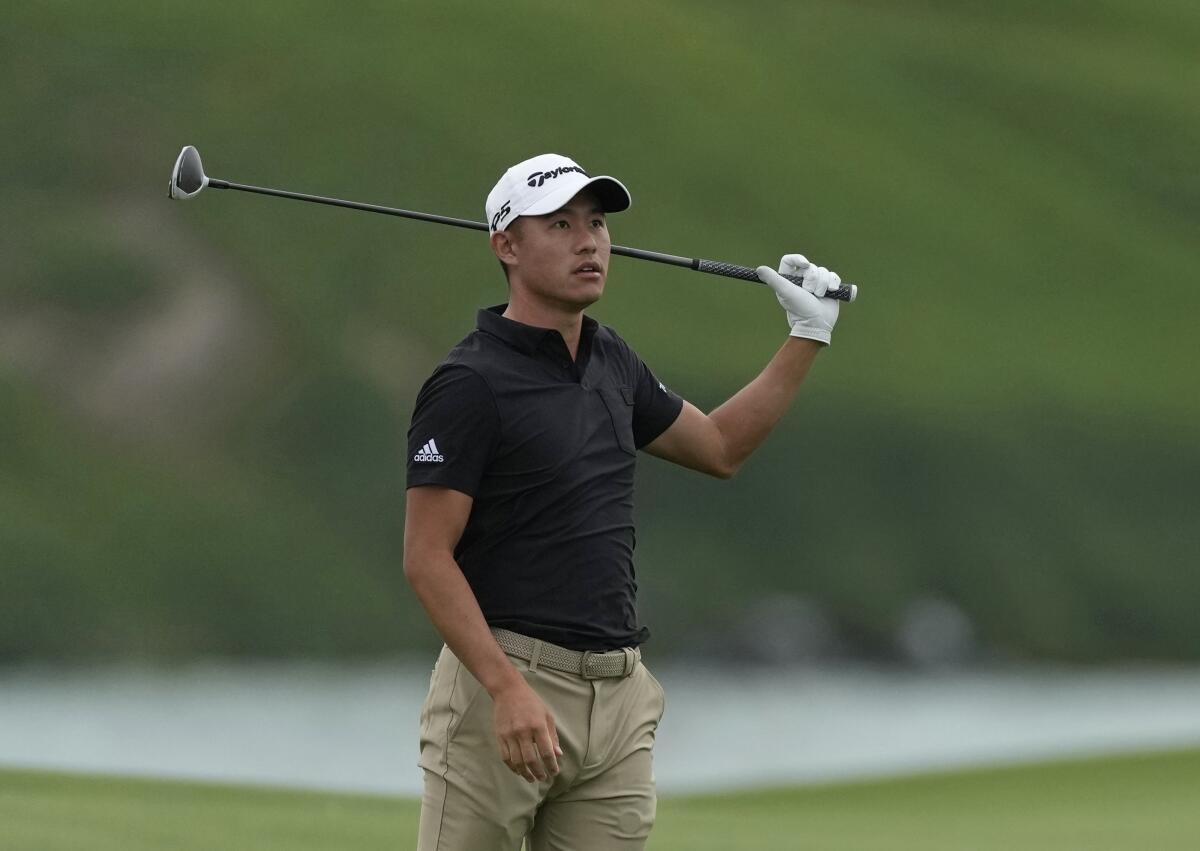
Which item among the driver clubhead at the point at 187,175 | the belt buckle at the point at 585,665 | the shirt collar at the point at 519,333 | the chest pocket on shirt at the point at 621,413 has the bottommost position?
the belt buckle at the point at 585,665

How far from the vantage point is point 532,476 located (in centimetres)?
276

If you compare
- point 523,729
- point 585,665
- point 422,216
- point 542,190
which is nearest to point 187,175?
point 422,216

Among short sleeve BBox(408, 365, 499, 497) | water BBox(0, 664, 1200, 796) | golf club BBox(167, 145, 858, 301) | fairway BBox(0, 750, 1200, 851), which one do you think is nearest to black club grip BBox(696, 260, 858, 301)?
golf club BBox(167, 145, 858, 301)

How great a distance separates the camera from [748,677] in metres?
7.15

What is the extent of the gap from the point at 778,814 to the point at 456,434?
3.84 metres

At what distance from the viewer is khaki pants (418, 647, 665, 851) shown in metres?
2.73

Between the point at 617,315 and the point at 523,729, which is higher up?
the point at 617,315

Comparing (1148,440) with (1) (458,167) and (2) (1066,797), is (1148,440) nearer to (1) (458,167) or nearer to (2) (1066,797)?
(2) (1066,797)

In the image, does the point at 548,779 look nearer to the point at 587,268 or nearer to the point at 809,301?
the point at 587,268

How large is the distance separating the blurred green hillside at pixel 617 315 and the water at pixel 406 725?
0.56 feet

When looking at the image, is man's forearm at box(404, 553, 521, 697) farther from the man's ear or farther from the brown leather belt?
the man's ear

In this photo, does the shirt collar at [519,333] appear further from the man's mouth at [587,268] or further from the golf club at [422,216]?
the golf club at [422,216]

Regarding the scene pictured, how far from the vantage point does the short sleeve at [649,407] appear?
3055 millimetres

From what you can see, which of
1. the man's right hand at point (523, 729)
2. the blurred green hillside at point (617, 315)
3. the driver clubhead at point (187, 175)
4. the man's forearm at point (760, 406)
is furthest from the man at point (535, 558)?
the blurred green hillside at point (617, 315)
